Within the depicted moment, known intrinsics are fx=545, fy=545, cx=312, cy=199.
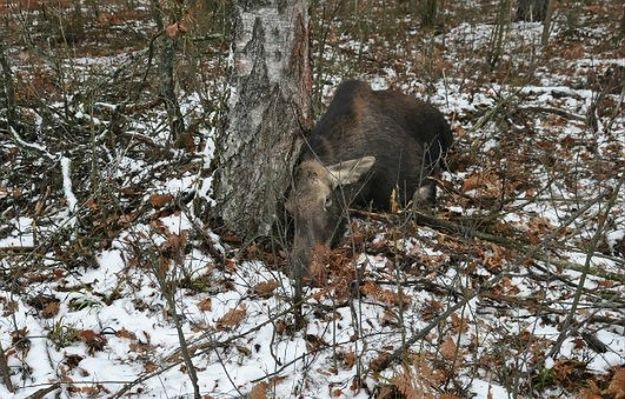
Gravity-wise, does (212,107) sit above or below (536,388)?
above

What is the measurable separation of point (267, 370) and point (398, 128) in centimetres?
348

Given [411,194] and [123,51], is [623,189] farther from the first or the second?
[123,51]

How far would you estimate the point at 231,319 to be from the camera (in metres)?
3.82

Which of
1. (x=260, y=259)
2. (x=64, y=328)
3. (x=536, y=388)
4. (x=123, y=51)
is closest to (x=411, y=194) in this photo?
(x=260, y=259)

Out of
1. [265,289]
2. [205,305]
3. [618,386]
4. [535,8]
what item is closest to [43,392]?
[205,305]

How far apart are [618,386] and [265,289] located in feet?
7.62

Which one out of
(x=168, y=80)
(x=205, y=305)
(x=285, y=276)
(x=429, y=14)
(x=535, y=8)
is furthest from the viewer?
(x=535, y=8)

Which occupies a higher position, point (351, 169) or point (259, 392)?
A: point (351, 169)

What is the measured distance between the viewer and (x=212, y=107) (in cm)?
627

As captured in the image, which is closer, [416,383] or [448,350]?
[416,383]

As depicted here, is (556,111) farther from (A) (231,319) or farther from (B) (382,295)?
(A) (231,319)

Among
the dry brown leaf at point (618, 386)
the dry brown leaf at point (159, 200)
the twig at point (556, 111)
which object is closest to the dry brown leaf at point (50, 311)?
the dry brown leaf at point (159, 200)

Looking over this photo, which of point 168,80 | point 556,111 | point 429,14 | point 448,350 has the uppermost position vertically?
point 429,14

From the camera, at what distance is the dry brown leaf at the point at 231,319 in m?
3.80
